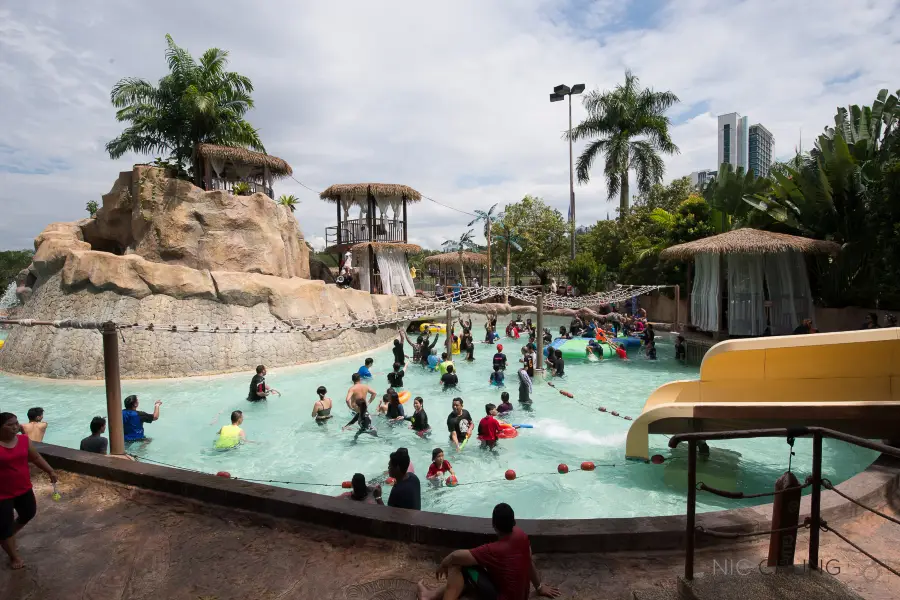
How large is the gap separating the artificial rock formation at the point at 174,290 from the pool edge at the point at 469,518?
10.1 meters

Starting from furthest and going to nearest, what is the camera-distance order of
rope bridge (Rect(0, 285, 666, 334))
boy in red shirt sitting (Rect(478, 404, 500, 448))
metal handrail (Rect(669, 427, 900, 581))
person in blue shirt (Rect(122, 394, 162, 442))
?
rope bridge (Rect(0, 285, 666, 334))
boy in red shirt sitting (Rect(478, 404, 500, 448))
person in blue shirt (Rect(122, 394, 162, 442))
metal handrail (Rect(669, 427, 900, 581))

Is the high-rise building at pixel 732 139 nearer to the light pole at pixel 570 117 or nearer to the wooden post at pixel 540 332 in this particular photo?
the light pole at pixel 570 117

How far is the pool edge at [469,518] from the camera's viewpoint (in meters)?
3.77

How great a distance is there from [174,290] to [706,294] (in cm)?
1664

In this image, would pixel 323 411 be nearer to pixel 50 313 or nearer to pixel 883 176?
pixel 50 313

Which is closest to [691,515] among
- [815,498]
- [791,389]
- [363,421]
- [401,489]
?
[815,498]

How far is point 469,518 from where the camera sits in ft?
13.1

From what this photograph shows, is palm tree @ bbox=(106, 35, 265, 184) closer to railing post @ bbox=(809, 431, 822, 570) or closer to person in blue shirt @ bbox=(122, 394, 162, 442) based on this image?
person in blue shirt @ bbox=(122, 394, 162, 442)

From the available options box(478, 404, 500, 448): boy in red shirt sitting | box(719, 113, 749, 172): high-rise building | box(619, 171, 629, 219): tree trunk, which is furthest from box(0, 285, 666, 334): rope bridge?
box(719, 113, 749, 172): high-rise building

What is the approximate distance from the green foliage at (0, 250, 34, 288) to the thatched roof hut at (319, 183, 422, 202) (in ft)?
81.6

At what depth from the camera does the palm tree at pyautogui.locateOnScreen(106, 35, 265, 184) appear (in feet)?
69.6

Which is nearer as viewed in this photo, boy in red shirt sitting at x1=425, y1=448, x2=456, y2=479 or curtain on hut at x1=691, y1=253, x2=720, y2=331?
boy in red shirt sitting at x1=425, y1=448, x2=456, y2=479

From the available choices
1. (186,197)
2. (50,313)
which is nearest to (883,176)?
(186,197)

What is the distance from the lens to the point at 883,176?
14.3 metres
